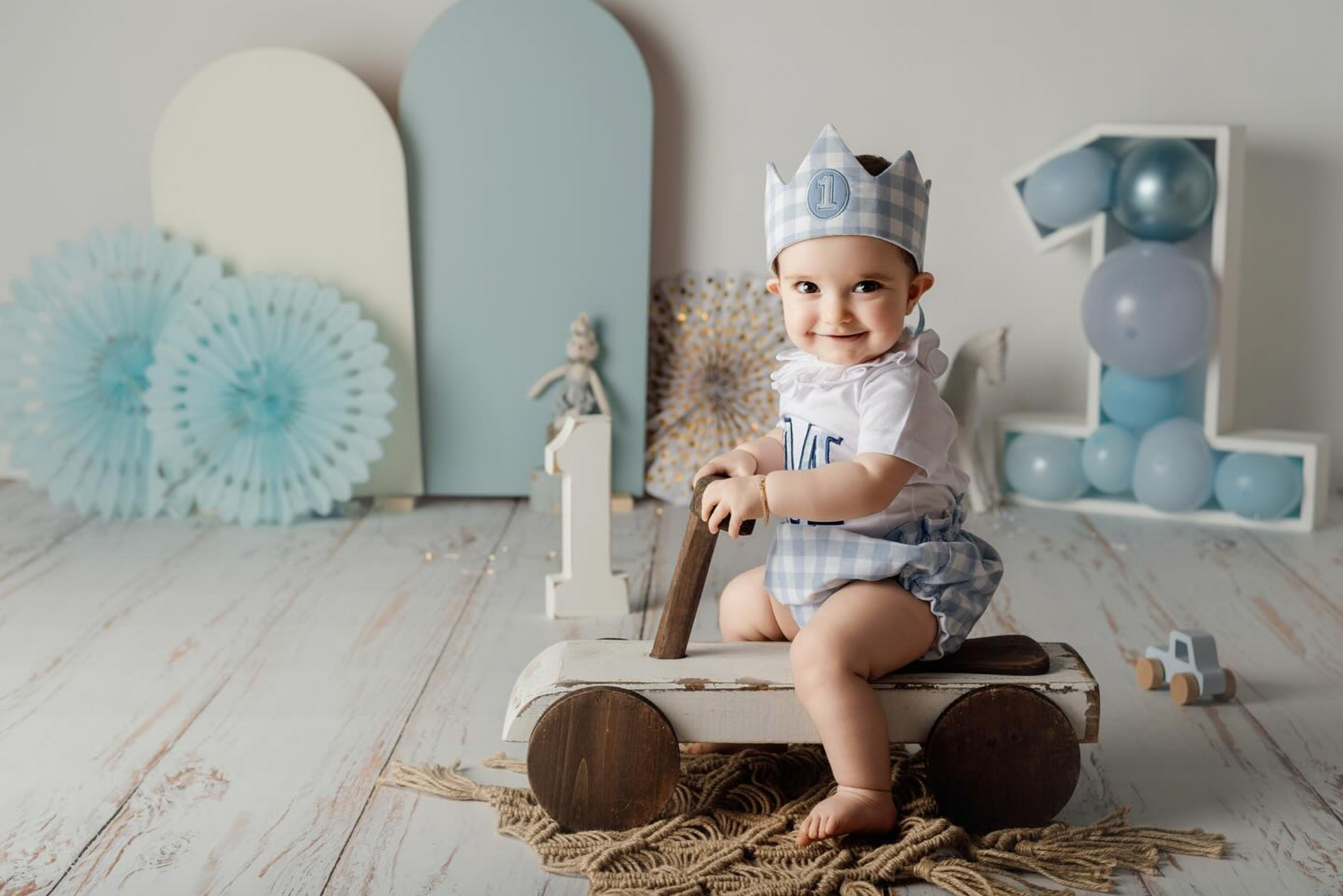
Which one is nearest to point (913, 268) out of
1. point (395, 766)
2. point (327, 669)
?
point (395, 766)

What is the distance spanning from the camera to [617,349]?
2.72 meters

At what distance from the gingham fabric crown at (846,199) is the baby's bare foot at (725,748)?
582mm

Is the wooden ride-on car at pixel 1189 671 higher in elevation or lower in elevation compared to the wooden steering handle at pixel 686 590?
→ lower

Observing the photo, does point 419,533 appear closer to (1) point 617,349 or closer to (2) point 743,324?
(1) point 617,349

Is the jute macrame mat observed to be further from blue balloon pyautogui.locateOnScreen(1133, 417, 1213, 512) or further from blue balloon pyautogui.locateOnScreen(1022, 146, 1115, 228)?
blue balloon pyautogui.locateOnScreen(1022, 146, 1115, 228)

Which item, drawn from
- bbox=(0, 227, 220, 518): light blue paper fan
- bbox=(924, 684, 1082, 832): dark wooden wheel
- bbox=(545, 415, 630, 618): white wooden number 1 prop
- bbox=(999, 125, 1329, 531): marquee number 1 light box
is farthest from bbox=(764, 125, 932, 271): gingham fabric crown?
bbox=(0, 227, 220, 518): light blue paper fan

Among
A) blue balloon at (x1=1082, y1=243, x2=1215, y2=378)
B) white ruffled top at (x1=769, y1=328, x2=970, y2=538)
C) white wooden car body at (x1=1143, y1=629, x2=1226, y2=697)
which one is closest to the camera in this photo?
white ruffled top at (x1=769, y1=328, x2=970, y2=538)

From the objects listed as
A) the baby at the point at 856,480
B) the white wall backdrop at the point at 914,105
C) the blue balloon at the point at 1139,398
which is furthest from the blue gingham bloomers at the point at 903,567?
the white wall backdrop at the point at 914,105

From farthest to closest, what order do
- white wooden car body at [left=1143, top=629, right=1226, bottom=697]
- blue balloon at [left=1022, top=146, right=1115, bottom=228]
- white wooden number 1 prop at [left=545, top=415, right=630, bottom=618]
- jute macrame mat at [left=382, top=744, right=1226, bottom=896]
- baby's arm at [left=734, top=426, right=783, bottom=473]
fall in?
blue balloon at [left=1022, top=146, right=1115, bottom=228]
white wooden number 1 prop at [left=545, top=415, right=630, bottom=618]
white wooden car body at [left=1143, top=629, right=1226, bottom=697]
baby's arm at [left=734, top=426, right=783, bottom=473]
jute macrame mat at [left=382, top=744, right=1226, bottom=896]

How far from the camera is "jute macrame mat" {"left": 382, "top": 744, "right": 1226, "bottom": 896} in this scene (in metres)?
1.25

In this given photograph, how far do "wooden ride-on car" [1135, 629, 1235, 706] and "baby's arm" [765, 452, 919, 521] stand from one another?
61 centimetres

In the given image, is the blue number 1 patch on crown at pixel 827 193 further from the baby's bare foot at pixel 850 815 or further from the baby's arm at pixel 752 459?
the baby's bare foot at pixel 850 815

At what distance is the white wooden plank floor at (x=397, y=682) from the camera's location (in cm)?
132

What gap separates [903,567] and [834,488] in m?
0.13
